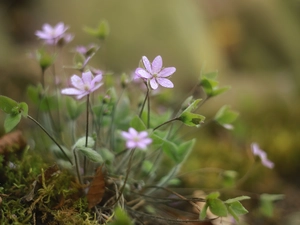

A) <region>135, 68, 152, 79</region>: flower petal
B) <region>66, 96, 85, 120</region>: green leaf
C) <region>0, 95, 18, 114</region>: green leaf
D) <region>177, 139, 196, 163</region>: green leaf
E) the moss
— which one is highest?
<region>135, 68, 152, 79</region>: flower petal

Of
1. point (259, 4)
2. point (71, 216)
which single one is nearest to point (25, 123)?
point (71, 216)

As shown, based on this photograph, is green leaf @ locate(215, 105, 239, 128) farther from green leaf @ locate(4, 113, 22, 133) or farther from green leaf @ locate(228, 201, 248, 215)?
green leaf @ locate(4, 113, 22, 133)

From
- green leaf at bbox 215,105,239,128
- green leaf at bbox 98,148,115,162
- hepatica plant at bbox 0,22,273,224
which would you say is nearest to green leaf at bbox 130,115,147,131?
hepatica plant at bbox 0,22,273,224

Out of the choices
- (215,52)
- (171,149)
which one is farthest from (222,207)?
(215,52)

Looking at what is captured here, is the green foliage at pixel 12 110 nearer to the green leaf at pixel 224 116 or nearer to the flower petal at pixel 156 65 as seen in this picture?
the flower petal at pixel 156 65

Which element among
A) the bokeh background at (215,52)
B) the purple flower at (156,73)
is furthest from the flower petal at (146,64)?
the bokeh background at (215,52)

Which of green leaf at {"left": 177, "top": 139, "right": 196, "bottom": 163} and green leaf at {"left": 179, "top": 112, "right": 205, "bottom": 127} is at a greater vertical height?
green leaf at {"left": 179, "top": 112, "right": 205, "bottom": 127}

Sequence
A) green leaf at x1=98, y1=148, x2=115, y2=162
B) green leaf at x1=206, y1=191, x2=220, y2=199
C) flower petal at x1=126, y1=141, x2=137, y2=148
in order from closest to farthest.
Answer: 1. flower petal at x1=126, y1=141, x2=137, y2=148
2. green leaf at x1=206, y1=191, x2=220, y2=199
3. green leaf at x1=98, y1=148, x2=115, y2=162
